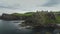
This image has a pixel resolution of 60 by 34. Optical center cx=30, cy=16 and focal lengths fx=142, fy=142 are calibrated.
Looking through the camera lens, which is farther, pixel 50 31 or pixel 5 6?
pixel 50 31

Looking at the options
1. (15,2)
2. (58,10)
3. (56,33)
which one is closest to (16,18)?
(15,2)

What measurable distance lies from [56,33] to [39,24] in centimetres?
140

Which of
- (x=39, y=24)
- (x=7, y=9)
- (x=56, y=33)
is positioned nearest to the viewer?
(x=7, y=9)

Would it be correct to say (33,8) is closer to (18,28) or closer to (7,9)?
(7,9)

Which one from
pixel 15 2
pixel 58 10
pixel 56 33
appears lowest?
pixel 56 33

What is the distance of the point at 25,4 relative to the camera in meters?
7.54

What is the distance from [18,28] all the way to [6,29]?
0.80 metres

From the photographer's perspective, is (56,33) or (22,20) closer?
(22,20)

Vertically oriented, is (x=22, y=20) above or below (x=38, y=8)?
below

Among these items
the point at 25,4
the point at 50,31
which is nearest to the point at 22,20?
the point at 25,4

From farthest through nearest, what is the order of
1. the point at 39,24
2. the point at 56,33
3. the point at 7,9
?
the point at 56,33
the point at 39,24
the point at 7,9

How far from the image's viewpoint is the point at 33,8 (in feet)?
25.3

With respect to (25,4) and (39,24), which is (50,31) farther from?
(25,4)

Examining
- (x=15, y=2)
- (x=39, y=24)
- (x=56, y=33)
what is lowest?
(x=56, y=33)
